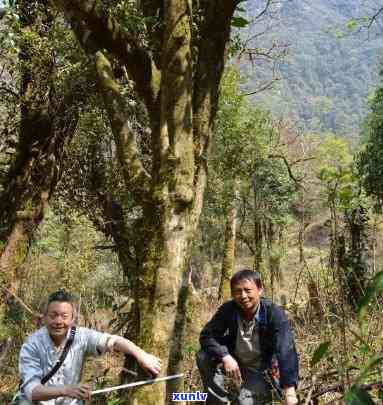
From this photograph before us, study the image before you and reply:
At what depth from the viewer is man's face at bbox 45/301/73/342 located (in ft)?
10.4

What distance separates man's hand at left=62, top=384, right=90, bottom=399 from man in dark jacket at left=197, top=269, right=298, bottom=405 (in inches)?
41.8

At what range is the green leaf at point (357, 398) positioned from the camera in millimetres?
1188

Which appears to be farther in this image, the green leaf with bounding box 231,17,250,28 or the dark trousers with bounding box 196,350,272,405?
the green leaf with bounding box 231,17,250,28

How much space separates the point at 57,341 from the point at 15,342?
216 inches

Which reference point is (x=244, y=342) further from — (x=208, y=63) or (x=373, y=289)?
(x=373, y=289)

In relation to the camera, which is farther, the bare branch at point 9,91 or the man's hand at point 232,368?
the bare branch at point 9,91

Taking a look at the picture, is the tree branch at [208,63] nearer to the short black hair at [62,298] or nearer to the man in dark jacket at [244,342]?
the man in dark jacket at [244,342]

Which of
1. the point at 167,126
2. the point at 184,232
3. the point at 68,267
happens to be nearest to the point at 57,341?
the point at 184,232

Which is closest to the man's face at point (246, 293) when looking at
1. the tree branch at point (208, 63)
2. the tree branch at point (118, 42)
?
the tree branch at point (208, 63)

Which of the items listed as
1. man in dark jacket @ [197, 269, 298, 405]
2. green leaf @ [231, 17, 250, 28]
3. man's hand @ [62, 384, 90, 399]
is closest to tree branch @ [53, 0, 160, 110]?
green leaf @ [231, 17, 250, 28]

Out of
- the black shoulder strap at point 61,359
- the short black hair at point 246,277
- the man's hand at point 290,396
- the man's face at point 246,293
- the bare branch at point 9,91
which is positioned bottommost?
the man's hand at point 290,396
